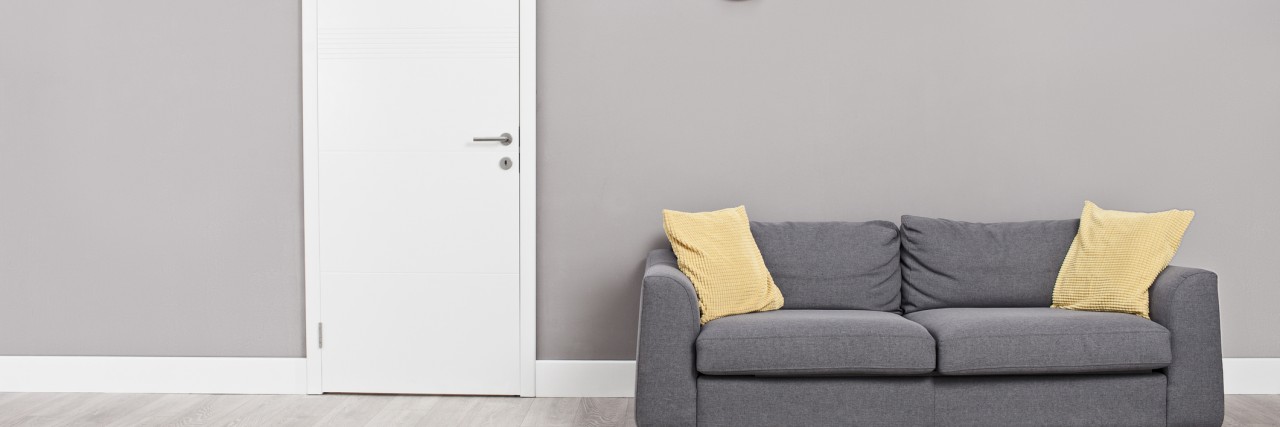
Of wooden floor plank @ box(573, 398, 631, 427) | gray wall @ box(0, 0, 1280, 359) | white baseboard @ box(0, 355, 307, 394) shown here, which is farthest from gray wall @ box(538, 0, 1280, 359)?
white baseboard @ box(0, 355, 307, 394)

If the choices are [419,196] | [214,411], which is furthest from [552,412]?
[214,411]

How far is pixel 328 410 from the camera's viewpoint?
3.10m

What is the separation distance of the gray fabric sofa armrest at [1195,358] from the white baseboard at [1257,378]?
2.97 feet

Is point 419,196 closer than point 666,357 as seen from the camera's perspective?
No

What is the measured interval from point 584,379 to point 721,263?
87 centimetres

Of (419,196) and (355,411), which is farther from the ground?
(419,196)

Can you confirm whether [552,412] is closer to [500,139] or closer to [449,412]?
[449,412]

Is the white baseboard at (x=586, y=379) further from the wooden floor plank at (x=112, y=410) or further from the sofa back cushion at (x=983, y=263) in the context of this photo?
the wooden floor plank at (x=112, y=410)

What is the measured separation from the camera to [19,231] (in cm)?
338

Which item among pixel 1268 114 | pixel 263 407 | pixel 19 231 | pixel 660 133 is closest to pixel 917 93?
pixel 660 133

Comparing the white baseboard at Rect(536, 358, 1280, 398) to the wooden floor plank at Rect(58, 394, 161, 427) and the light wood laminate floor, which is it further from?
the wooden floor plank at Rect(58, 394, 161, 427)

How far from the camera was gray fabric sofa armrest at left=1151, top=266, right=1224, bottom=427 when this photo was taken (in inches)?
100

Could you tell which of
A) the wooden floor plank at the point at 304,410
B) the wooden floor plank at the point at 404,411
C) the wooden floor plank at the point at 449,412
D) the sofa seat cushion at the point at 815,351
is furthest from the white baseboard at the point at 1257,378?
the wooden floor plank at the point at 304,410

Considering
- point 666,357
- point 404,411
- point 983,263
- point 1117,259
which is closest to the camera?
point 666,357
